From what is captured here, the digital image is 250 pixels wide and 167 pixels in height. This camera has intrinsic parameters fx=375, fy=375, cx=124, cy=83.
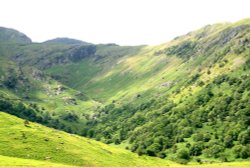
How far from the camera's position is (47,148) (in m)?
111

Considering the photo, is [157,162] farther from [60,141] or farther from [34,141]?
[34,141]

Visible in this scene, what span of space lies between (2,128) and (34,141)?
11.6 m

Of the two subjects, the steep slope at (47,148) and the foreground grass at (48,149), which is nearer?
the foreground grass at (48,149)

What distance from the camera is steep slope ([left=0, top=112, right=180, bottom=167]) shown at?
105m

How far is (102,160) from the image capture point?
115875 millimetres

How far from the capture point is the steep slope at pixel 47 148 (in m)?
105

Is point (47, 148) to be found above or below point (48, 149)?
above

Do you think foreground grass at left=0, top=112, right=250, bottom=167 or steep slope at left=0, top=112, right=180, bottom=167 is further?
steep slope at left=0, top=112, right=180, bottom=167

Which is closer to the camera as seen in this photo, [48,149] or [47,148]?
[48,149]

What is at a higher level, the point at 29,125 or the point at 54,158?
the point at 29,125

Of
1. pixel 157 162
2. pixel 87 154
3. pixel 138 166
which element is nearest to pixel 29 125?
pixel 87 154

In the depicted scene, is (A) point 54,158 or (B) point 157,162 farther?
(B) point 157,162

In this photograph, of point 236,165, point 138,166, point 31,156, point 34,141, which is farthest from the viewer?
point 236,165

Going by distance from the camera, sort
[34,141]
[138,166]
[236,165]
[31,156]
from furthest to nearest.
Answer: [236,165]
[138,166]
[34,141]
[31,156]
